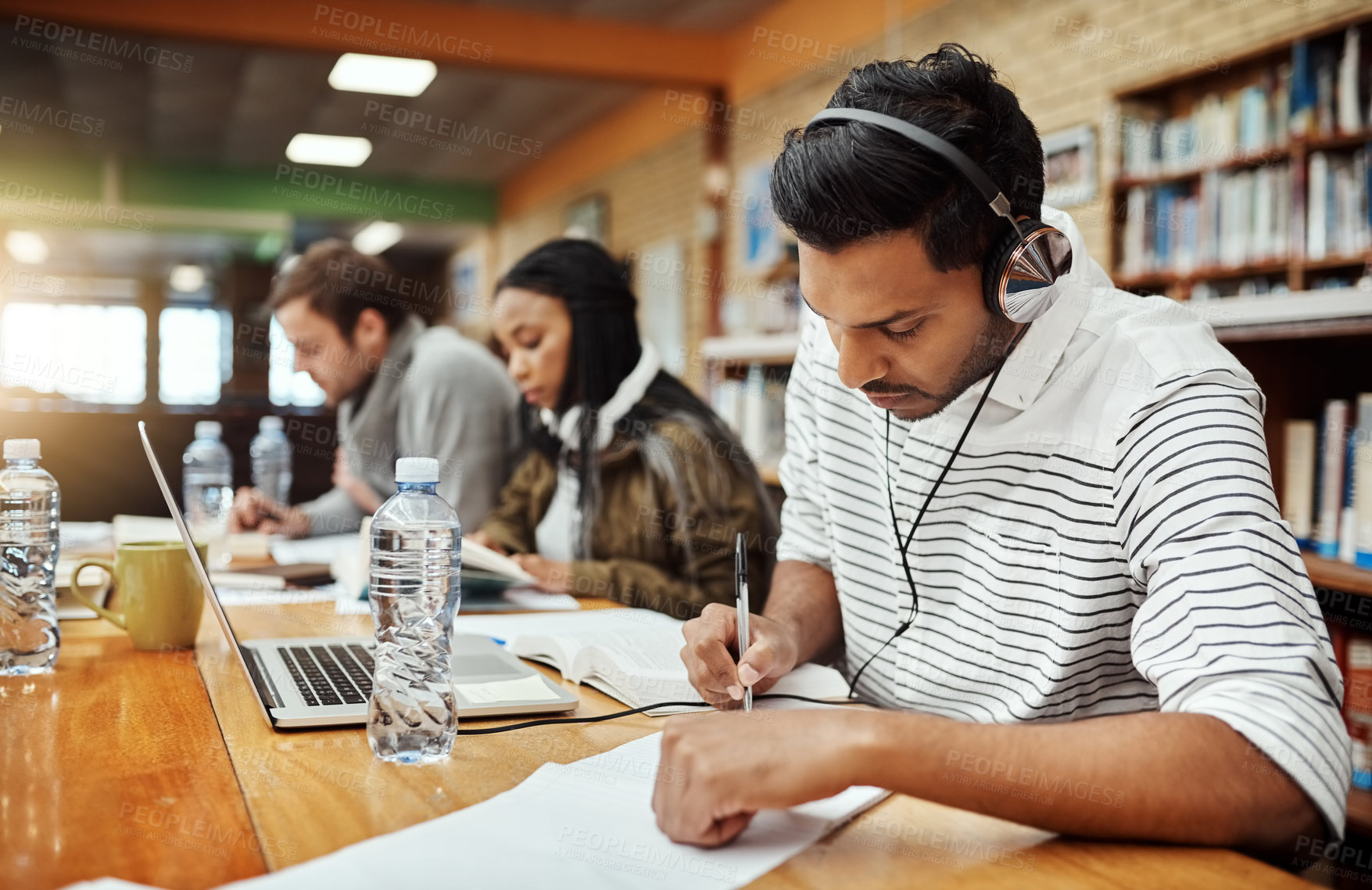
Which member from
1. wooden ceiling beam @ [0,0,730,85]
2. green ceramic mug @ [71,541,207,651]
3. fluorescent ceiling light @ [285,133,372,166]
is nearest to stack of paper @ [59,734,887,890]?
green ceramic mug @ [71,541,207,651]

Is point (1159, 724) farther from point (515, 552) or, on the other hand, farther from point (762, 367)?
point (762, 367)

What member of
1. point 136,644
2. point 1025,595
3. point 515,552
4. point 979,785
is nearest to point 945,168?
point 1025,595

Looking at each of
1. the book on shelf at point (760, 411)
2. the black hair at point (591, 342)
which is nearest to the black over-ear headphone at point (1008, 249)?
the black hair at point (591, 342)

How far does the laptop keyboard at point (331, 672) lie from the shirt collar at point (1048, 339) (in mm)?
717

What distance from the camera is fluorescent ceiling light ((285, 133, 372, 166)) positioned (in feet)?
28.2

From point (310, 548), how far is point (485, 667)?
1.27 meters

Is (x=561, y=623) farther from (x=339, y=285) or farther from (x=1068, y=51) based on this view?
(x=1068, y=51)

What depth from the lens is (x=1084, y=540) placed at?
104cm

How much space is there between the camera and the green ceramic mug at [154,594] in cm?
132

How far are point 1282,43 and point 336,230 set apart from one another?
33.8ft

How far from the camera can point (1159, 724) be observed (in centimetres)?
78

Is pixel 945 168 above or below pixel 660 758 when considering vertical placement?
above

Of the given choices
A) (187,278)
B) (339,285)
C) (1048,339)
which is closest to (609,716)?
(1048,339)

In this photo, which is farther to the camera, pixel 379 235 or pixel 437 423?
pixel 379 235
